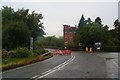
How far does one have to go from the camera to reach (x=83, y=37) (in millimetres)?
92312

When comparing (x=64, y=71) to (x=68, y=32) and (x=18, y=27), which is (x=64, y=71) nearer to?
(x=18, y=27)

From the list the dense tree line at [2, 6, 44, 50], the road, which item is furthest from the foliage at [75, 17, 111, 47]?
the road

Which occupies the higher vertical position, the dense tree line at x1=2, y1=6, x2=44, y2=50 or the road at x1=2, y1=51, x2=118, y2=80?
the dense tree line at x1=2, y1=6, x2=44, y2=50

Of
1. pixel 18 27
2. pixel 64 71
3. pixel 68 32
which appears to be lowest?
pixel 64 71

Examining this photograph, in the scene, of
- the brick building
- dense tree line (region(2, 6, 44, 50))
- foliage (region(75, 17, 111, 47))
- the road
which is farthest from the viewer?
the brick building

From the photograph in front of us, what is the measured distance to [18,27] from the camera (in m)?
47.3

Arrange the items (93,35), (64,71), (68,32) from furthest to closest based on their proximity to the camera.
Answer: (68,32)
(93,35)
(64,71)

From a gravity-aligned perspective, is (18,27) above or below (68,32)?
below

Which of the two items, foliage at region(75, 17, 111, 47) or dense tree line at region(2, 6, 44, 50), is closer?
dense tree line at region(2, 6, 44, 50)

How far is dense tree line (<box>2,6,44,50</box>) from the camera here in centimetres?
4697

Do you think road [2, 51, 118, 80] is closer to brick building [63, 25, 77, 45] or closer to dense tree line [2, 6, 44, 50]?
dense tree line [2, 6, 44, 50]

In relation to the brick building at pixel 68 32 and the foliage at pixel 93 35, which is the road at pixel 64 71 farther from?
the brick building at pixel 68 32

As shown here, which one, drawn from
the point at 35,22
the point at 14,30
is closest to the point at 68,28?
the point at 35,22

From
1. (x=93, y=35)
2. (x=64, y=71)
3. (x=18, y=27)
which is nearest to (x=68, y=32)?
(x=93, y=35)
